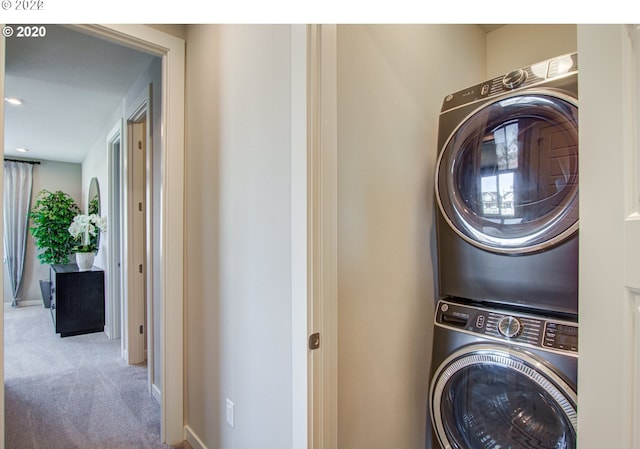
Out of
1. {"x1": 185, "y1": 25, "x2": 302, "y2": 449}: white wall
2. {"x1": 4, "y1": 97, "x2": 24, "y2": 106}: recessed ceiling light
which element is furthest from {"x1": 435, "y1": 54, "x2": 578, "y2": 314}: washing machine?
{"x1": 4, "y1": 97, "x2": 24, "y2": 106}: recessed ceiling light

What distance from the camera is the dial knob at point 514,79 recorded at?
3.99ft

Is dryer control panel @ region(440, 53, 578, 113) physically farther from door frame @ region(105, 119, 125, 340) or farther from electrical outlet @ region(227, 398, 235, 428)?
door frame @ region(105, 119, 125, 340)

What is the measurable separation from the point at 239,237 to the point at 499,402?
119cm

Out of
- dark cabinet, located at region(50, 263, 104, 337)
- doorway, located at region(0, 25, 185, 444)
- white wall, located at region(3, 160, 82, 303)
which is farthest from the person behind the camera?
white wall, located at region(3, 160, 82, 303)

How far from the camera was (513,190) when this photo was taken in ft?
3.97

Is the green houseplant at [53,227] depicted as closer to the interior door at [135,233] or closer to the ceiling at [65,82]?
the ceiling at [65,82]

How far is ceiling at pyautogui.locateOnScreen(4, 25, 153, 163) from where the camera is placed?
2.20 meters

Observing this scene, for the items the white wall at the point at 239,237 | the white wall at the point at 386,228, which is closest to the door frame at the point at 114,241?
the white wall at the point at 239,237

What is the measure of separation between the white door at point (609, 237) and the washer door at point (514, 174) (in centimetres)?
48

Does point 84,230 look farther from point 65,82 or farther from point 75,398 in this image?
point 75,398

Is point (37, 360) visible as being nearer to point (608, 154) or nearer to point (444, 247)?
point (444, 247)

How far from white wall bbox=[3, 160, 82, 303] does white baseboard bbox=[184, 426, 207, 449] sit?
563cm

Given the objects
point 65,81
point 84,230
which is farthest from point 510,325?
point 84,230

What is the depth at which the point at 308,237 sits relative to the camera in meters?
1.01
